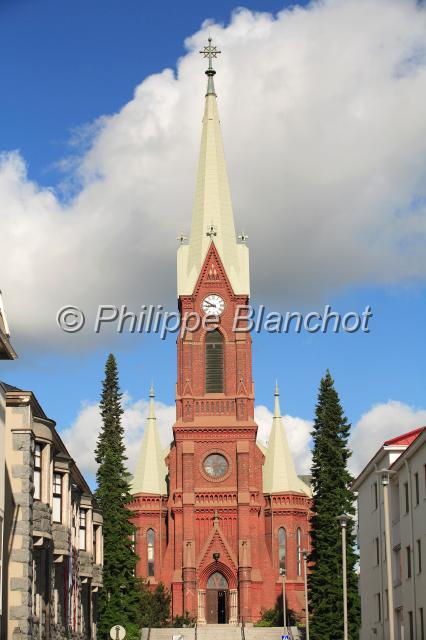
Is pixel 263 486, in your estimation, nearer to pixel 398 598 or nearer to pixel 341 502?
pixel 341 502

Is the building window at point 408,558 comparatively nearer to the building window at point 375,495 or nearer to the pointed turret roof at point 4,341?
the building window at point 375,495

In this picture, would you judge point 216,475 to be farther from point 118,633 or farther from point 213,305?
point 118,633

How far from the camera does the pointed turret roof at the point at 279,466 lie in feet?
317

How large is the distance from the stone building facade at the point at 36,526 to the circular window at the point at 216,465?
42740 mm

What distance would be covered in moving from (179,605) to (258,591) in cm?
614

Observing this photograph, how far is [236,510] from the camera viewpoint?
9025 centimetres

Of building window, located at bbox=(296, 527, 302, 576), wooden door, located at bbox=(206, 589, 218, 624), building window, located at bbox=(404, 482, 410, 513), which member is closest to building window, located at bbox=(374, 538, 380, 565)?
building window, located at bbox=(404, 482, 410, 513)

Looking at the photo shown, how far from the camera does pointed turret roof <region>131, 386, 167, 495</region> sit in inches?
3824

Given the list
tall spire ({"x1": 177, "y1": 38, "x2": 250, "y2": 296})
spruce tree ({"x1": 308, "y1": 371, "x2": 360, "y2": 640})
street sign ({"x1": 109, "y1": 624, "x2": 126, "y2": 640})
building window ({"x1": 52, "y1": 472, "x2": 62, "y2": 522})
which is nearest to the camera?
street sign ({"x1": 109, "y1": 624, "x2": 126, "y2": 640})

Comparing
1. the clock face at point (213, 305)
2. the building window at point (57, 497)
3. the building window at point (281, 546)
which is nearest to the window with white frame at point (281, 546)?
the building window at point (281, 546)

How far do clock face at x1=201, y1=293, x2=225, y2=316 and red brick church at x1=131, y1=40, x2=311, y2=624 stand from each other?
0.08m

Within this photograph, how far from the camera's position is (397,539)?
48.4 metres

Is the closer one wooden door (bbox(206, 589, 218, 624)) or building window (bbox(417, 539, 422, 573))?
Answer: building window (bbox(417, 539, 422, 573))

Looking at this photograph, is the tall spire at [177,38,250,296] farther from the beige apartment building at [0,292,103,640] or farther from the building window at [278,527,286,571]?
the beige apartment building at [0,292,103,640]
